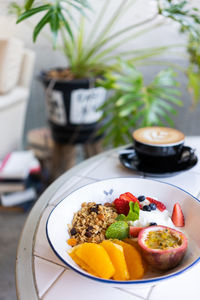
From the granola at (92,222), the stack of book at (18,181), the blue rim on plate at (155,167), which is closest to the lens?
the granola at (92,222)

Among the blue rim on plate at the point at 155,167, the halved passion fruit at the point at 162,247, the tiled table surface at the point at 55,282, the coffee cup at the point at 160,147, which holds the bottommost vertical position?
the tiled table surface at the point at 55,282

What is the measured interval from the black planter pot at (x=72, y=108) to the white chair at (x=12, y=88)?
0.22 m

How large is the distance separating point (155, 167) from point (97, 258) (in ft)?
1.61

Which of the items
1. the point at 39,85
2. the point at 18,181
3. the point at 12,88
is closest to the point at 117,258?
the point at 18,181

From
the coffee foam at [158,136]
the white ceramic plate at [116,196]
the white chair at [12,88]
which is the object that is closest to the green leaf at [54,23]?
the coffee foam at [158,136]

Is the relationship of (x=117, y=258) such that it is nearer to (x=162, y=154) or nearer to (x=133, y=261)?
(x=133, y=261)

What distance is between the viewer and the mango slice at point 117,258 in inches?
20.6

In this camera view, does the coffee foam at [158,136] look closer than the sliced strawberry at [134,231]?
No

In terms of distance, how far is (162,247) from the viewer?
1.77ft

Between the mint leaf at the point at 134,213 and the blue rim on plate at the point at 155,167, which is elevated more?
the mint leaf at the point at 134,213

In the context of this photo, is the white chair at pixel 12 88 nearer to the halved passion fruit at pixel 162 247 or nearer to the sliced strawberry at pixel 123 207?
the sliced strawberry at pixel 123 207

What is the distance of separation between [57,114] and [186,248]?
1563 mm

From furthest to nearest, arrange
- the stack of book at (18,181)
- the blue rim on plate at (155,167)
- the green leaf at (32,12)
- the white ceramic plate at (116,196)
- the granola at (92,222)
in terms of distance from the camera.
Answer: the stack of book at (18,181) → the green leaf at (32,12) → the blue rim on plate at (155,167) → the granola at (92,222) → the white ceramic plate at (116,196)

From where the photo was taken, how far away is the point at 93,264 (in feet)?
1.73
